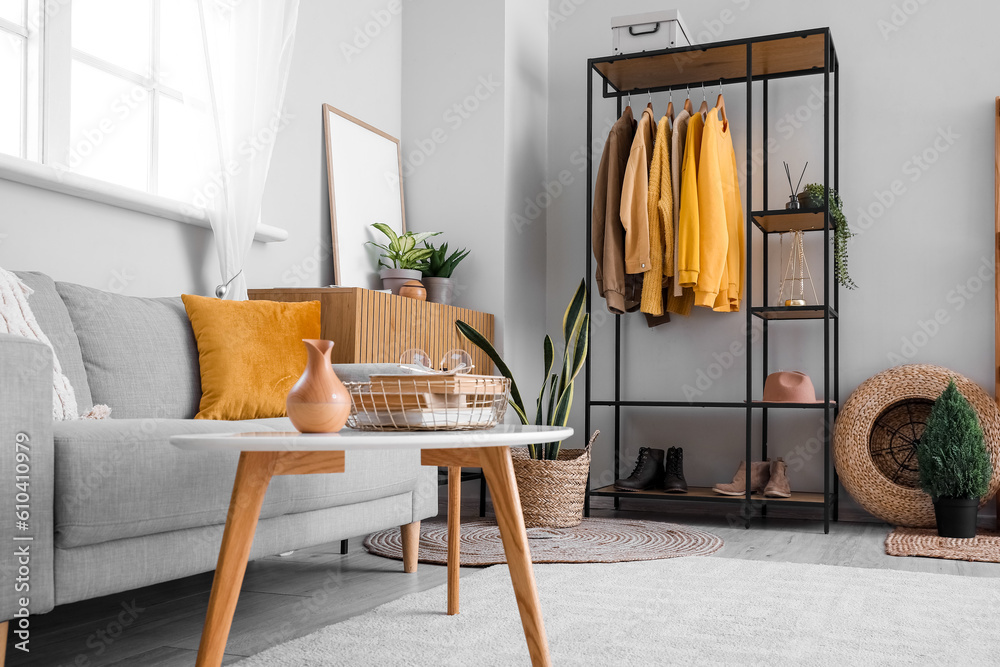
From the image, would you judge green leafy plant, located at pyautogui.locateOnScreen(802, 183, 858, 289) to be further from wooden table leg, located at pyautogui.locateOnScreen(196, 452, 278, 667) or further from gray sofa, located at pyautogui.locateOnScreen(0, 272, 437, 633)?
wooden table leg, located at pyautogui.locateOnScreen(196, 452, 278, 667)

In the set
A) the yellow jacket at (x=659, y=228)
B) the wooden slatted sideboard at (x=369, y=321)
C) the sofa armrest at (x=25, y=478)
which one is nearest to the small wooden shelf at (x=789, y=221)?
the yellow jacket at (x=659, y=228)

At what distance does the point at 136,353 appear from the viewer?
7.35 ft

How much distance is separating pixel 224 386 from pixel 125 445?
0.89 meters

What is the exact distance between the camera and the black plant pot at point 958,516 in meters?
3.06

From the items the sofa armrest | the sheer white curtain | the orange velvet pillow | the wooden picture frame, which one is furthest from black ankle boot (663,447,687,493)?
the sofa armrest

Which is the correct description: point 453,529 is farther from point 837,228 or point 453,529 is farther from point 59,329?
point 837,228

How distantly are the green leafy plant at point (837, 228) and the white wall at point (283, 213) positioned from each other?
1.86 meters

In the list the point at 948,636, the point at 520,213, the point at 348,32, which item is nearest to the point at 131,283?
the point at 348,32

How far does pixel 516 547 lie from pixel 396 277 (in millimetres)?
2291

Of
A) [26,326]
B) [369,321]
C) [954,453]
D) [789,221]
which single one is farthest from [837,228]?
[26,326]

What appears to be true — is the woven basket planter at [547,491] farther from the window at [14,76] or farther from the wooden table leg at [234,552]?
the wooden table leg at [234,552]

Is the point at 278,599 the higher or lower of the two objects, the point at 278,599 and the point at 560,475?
the lower

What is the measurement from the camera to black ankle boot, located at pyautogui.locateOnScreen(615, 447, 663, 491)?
144 inches

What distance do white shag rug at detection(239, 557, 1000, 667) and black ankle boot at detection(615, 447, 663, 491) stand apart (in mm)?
1263
